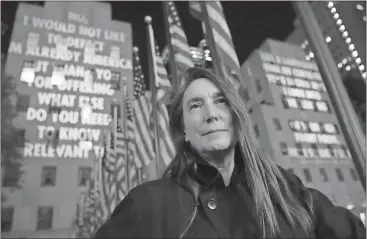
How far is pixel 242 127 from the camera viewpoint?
88.7 inches

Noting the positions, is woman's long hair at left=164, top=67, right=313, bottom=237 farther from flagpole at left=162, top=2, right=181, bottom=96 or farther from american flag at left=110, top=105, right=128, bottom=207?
american flag at left=110, top=105, right=128, bottom=207

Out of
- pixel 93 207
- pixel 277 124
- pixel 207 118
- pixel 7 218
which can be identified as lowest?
pixel 207 118

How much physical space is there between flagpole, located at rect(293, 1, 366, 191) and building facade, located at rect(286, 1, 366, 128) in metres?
2.75

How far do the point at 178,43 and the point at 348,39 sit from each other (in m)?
13.5

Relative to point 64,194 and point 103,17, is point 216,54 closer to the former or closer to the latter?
point 64,194

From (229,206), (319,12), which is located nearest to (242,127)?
(229,206)

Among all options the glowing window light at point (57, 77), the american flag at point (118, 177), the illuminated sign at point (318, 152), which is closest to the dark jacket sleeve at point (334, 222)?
the american flag at point (118, 177)

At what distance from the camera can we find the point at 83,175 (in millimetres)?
35062

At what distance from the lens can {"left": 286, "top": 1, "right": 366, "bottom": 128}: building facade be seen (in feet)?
38.9

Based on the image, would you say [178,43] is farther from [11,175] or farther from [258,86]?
[258,86]

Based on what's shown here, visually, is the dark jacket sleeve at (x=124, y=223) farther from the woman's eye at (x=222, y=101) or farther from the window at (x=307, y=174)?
the window at (x=307, y=174)

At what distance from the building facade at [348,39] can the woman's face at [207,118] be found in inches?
262

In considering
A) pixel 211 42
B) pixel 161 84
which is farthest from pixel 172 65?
pixel 211 42

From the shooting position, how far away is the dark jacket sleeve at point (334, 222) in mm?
1861
